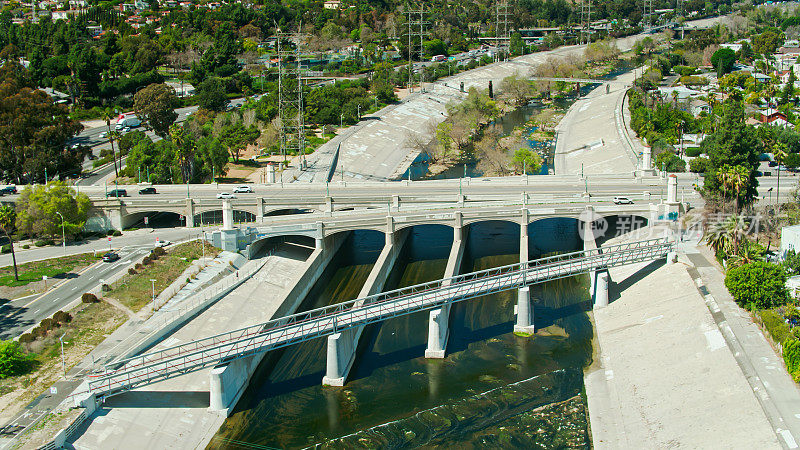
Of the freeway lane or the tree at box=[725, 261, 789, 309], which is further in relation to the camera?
the freeway lane

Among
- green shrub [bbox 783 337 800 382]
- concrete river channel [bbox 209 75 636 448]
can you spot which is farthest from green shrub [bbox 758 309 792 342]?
concrete river channel [bbox 209 75 636 448]

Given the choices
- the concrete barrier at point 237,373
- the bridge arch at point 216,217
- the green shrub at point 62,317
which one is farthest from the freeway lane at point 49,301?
the concrete barrier at point 237,373

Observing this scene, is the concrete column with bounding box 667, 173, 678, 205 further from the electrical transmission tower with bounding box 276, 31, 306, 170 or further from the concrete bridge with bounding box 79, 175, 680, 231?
the electrical transmission tower with bounding box 276, 31, 306, 170

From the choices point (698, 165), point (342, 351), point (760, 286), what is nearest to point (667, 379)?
point (760, 286)

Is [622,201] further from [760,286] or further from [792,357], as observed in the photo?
[792,357]

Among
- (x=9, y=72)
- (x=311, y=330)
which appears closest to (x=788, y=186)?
(x=311, y=330)

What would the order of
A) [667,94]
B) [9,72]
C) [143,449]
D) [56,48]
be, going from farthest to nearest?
[56,48] → [667,94] → [9,72] → [143,449]

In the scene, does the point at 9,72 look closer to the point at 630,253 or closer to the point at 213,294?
the point at 213,294
